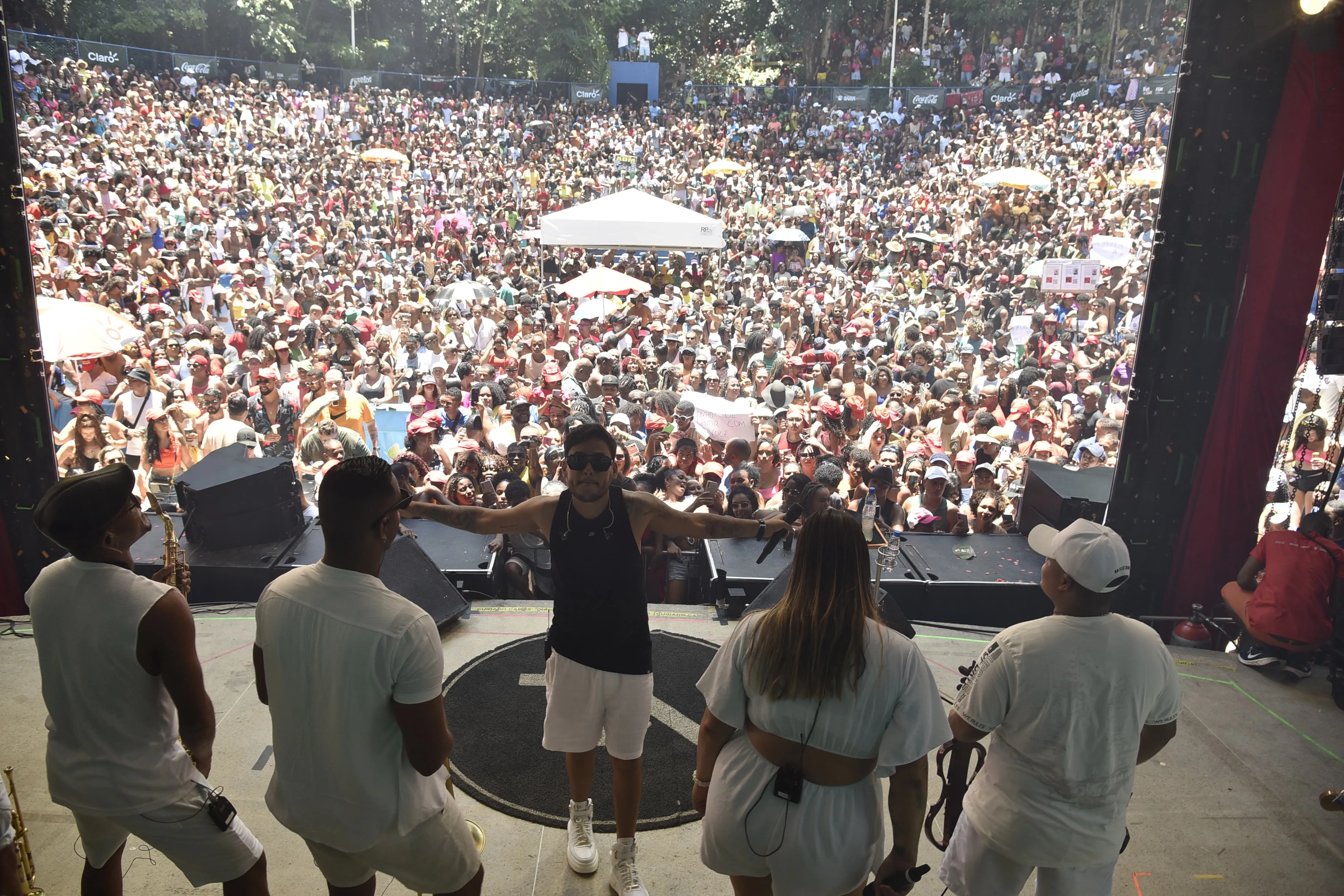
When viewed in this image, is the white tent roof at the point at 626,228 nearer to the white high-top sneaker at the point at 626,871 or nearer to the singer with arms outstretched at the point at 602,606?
the singer with arms outstretched at the point at 602,606

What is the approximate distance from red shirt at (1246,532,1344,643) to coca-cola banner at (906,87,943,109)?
24.4 m

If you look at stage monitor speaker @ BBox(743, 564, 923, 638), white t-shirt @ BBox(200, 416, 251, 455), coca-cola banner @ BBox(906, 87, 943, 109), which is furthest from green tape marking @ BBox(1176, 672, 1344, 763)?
coca-cola banner @ BBox(906, 87, 943, 109)

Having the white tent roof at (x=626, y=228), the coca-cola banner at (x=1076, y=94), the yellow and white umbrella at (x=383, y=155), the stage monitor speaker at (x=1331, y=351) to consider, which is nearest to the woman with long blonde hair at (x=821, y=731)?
the stage monitor speaker at (x=1331, y=351)

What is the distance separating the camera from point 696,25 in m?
33.9

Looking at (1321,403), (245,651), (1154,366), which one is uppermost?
(1154,366)

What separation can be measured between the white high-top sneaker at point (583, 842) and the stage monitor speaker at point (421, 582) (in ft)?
6.07

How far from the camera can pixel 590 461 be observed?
2.62 m

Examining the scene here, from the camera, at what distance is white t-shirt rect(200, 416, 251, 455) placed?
6.93 metres

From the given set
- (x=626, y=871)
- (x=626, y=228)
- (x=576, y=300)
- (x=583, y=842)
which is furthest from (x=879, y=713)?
(x=576, y=300)

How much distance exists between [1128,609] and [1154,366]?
1.46 m

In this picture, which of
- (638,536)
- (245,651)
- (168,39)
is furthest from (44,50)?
(638,536)

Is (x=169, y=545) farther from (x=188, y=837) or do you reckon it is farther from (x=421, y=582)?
(x=421, y=582)

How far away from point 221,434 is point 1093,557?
6.68 m

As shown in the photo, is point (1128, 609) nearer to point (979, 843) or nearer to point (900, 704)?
point (979, 843)
